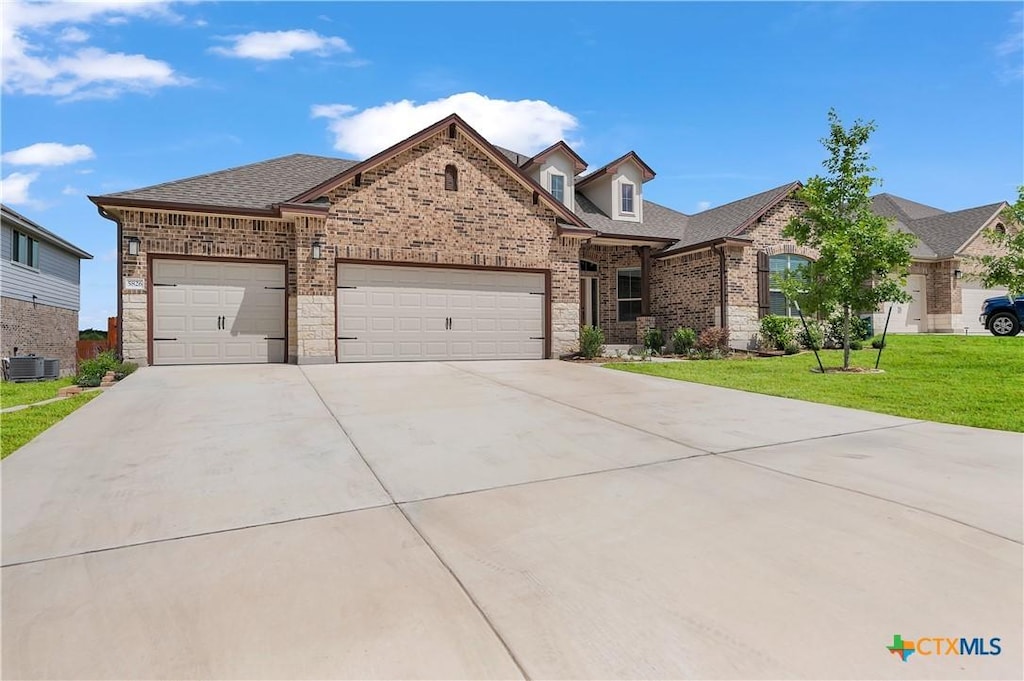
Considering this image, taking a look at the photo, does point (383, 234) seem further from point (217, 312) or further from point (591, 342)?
point (591, 342)

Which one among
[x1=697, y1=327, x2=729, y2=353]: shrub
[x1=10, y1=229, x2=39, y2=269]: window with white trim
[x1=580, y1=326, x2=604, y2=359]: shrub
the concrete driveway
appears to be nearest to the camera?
the concrete driveway

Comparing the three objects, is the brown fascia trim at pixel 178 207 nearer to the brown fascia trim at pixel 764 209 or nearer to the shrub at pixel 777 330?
the brown fascia trim at pixel 764 209

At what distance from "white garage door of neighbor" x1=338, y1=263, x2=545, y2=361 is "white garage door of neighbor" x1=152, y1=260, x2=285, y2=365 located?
5.94ft

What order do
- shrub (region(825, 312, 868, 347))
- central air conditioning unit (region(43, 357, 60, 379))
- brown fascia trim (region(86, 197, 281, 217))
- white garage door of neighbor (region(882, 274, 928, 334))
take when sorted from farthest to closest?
1. white garage door of neighbor (region(882, 274, 928, 334))
2. shrub (region(825, 312, 868, 347))
3. central air conditioning unit (region(43, 357, 60, 379))
4. brown fascia trim (region(86, 197, 281, 217))

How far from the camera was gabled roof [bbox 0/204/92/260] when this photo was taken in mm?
17188

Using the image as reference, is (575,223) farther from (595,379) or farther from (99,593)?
(99,593)

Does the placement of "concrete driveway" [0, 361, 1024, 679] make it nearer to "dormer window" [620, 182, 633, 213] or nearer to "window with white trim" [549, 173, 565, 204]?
"window with white trim" [549, 173, 565, 204]

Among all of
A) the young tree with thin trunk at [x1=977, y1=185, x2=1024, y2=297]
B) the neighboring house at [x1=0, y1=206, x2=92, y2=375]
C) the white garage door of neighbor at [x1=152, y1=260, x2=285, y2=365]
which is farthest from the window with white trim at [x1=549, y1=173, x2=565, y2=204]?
the neighboring house at [x1=0, y1=206, x2=92, y2=375]

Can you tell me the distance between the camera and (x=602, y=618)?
7.49 feet

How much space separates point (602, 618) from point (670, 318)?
56.6 feet

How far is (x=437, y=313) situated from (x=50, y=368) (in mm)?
11452

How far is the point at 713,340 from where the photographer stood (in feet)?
50.7

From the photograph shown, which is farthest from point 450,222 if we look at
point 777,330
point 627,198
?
point 777,330

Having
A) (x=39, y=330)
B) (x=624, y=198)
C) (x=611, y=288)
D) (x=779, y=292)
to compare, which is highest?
(x=624, y=198)
